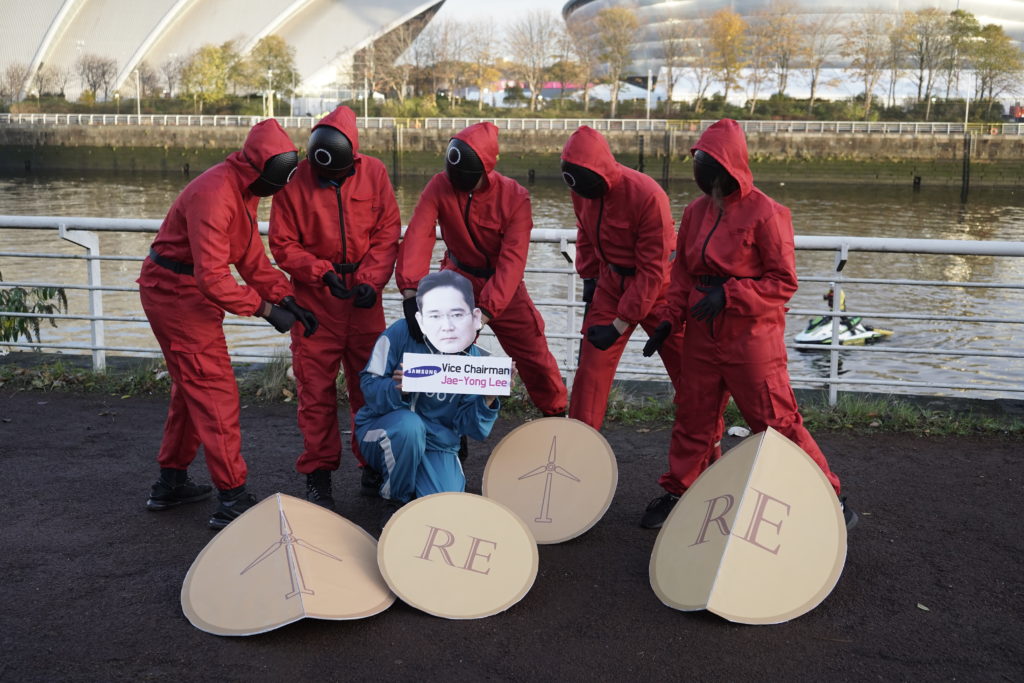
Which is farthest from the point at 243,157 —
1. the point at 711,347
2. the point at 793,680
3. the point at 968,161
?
the point at 968,161

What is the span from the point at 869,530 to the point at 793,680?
1.48 metres

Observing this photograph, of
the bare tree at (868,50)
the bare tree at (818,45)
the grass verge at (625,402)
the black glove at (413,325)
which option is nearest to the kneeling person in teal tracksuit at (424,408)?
the black glove at (413,325)

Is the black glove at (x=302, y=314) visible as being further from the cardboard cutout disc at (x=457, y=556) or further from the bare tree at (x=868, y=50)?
the bare tree at (x=868, y=50)

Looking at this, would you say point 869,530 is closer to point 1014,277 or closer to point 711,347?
point 711,347

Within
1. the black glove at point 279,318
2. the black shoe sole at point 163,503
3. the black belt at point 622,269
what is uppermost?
the black belt at point 622,269

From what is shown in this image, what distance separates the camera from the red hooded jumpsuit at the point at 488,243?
15.1 feet

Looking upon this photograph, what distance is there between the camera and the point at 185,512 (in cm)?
458

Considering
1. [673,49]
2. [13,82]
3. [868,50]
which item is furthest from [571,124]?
[13,82]

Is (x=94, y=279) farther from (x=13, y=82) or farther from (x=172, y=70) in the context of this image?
(x=13, y=82)

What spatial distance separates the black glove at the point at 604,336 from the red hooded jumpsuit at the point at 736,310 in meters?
0.31

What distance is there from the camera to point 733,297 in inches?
159

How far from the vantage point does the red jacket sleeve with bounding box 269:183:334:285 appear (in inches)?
178

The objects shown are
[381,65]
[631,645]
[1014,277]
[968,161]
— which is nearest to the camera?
[631,645]

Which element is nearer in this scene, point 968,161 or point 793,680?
point 793,680
